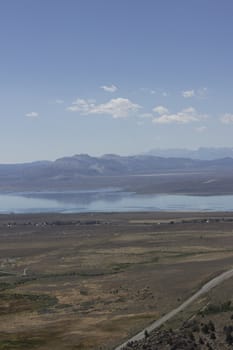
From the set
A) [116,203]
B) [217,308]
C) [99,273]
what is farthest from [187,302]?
[116,203]

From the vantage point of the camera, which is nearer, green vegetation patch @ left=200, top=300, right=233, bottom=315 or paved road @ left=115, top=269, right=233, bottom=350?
paved road @ left=115, top=269, right=233, bottom=350

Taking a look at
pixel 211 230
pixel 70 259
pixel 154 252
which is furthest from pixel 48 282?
pixel 211 230

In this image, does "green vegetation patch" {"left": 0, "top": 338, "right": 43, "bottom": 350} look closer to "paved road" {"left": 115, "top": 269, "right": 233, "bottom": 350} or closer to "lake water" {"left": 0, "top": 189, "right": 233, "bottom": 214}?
"paved road" {"left": 115, "top": 269, "right": 233, "bottom": 350}

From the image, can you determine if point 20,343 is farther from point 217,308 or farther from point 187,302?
point 187,302

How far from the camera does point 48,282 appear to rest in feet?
203

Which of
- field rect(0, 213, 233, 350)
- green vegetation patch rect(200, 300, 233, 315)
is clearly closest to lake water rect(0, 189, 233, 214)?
field rect(0, 213, 233, 350)

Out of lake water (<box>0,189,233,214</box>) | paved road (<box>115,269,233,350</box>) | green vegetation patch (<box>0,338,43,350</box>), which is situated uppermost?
lake water (<box>0,189,233,214</box>)

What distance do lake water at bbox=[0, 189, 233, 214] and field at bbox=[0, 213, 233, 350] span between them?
2341cm

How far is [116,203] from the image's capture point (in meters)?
166

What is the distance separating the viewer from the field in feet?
134

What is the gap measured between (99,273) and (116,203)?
101 metres

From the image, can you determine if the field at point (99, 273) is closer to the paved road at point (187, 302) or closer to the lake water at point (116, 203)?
the paved road at point (187, 302)

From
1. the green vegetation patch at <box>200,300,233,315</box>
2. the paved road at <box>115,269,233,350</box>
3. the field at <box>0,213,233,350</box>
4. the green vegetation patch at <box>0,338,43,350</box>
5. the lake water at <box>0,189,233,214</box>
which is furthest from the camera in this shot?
the lake water at <box>0,189,233,214</box>

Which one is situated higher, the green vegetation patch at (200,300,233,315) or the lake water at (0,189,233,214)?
the lake water at (0,189,233,214)
